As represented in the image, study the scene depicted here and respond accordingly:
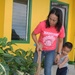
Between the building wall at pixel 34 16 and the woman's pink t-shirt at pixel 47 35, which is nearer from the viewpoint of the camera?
the woman's pink t-shirt at pixel 47 35

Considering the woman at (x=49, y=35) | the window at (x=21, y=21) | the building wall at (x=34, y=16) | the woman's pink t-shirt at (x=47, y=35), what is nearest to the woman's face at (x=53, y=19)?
the woman at (x=49, y=35)

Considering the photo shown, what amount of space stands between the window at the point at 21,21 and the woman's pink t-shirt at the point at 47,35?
3.07 m

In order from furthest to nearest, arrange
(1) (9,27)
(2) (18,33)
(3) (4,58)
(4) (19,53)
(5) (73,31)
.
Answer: (5) (73,31) < (2) (18,33) < (1) (9,27) < (4) (19,53) < (3) (4,58)

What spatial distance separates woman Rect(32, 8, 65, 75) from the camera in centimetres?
456

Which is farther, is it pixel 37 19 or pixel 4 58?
pixel 37 19

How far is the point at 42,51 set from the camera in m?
4.77

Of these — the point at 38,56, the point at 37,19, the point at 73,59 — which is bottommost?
the point at 73,59

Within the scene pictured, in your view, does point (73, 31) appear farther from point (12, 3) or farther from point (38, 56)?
point (38, 56)

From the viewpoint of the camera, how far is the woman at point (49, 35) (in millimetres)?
4559

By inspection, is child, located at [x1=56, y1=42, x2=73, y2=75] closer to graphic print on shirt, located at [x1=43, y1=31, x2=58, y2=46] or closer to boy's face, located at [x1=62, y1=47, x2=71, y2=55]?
boy's face, located at [x1=62, y1=47, x2=71, y2=55]

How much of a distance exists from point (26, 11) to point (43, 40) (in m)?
3.43

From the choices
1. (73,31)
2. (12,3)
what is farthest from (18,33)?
(73,31)

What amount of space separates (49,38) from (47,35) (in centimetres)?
7

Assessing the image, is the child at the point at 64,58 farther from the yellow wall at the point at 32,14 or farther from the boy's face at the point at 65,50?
the yellow wall at the point at 32,14
